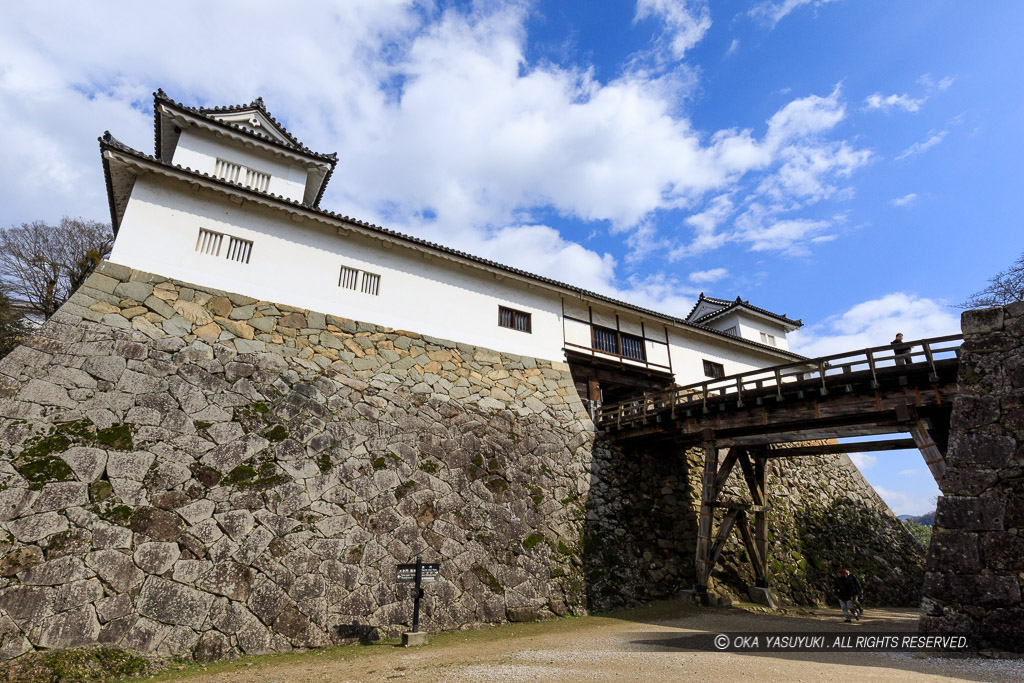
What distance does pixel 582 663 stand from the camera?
6980 millimetres

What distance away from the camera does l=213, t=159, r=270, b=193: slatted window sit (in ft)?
47.6

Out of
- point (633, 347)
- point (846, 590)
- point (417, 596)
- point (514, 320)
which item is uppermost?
point (514, 320)

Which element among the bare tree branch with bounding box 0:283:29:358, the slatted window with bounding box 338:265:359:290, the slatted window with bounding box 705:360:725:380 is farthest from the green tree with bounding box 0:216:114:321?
the slatted window with bounding box 705:360:725:380

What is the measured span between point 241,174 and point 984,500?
1944 cm

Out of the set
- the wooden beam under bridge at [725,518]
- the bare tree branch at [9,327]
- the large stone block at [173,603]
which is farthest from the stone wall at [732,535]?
the bare tree branch at [9,327]

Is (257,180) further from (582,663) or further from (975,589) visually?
(975,589)

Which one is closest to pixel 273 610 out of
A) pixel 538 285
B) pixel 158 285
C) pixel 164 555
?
pixel 164 555

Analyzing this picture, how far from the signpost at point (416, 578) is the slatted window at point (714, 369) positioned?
14.9 m

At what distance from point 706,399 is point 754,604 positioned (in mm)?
6071

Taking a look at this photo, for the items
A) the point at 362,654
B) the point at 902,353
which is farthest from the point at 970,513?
the point at 362,654

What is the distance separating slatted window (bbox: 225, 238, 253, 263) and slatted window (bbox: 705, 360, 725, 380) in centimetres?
1724

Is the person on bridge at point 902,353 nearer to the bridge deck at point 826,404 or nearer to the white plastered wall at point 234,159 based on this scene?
the bridge deck at point 826,404

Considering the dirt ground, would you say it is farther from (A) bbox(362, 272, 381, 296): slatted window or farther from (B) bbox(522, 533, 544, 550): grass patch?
(A) bbox(362, 272, 381, 296): slatted window

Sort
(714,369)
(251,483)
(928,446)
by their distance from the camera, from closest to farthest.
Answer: (251,483), (928,446), (714,369)
